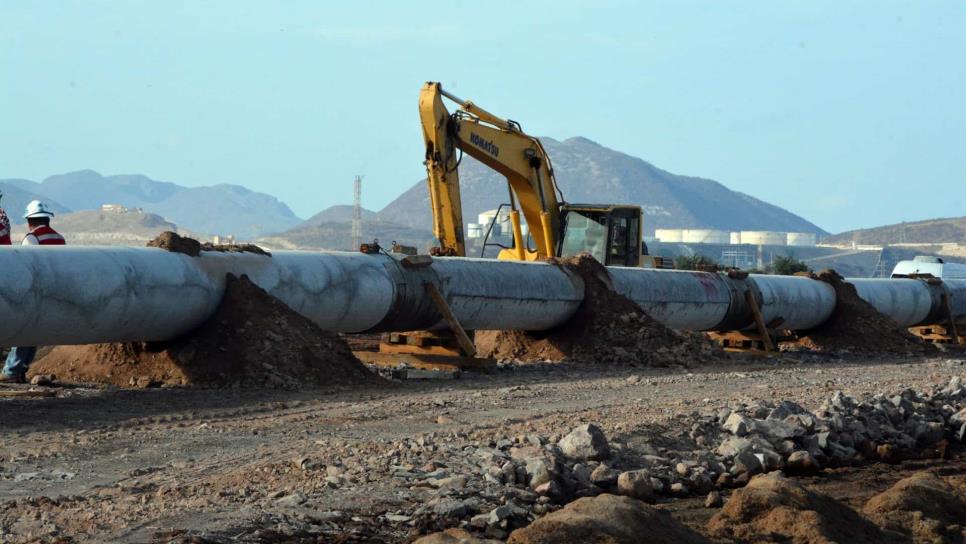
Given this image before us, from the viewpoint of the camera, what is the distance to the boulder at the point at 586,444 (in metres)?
8.54

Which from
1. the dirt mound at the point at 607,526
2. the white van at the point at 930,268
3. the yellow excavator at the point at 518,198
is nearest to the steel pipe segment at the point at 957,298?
the white van at the point at 930,268

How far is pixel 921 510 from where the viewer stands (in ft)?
27.4

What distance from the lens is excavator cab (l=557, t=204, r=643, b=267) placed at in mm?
23094

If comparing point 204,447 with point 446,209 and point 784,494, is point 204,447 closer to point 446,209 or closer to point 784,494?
point 784,494

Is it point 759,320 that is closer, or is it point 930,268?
point 759,320

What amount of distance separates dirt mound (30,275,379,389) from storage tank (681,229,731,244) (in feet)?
564

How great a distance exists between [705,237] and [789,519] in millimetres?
179215

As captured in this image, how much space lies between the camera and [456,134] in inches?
826

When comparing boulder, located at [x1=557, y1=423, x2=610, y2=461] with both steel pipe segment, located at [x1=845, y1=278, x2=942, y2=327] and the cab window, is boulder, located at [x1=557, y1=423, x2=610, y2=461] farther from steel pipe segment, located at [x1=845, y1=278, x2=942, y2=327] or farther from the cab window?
steel pipe segment, located at [x1=845, y1=278, x2=942, y2=327]

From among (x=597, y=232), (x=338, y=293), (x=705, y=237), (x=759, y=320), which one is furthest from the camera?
(x=705, y=237)

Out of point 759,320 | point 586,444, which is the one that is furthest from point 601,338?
point 586,444

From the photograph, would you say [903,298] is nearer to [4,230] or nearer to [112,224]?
[4,230]

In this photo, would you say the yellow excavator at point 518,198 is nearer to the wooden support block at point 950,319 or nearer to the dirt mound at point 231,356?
the wooden support block at point 950,319

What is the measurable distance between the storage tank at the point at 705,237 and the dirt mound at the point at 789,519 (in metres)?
176
